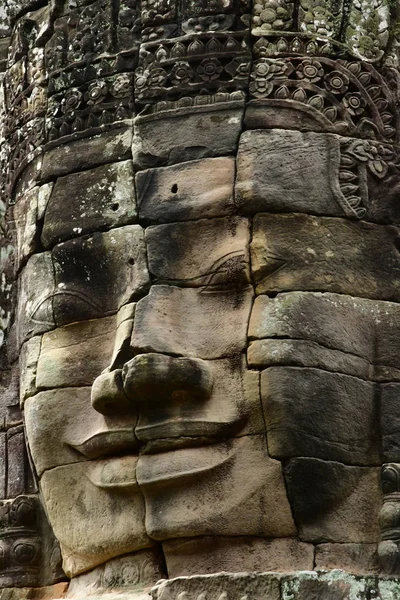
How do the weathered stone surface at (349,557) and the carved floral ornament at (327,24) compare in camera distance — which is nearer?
the weathered stone surface at (349,557)

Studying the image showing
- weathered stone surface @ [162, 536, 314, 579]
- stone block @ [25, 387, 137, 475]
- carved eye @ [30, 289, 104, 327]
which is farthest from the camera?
carved eye @ [30, 289, 104, 327]

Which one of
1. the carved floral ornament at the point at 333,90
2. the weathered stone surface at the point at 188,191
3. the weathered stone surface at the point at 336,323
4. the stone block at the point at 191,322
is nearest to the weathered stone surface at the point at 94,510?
the stone block at the point at 191,322

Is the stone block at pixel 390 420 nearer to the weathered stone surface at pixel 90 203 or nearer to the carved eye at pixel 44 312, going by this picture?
the weathered stone surface at pixel 90 203

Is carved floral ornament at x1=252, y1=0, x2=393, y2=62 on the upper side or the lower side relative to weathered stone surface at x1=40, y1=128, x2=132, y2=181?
upper

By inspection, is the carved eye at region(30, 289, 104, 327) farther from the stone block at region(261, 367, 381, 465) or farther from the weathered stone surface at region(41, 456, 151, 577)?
the stone block at region(261, 367, 381, 465)

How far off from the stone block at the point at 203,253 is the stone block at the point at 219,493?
3.05ft

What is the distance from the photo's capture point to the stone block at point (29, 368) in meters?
10.6

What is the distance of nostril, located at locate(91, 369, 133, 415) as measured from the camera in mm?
10008

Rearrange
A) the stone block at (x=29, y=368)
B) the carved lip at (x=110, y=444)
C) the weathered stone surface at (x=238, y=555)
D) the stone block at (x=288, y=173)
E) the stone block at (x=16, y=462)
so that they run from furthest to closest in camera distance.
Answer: the stone block at (x=16, y=462), the stone block at (x=29, y=368), the stone block at (x=288, y=173), the carved lip at (x=110, y=444), the weathered stone surface at (x=238, y=555)

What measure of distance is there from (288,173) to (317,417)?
1394mm

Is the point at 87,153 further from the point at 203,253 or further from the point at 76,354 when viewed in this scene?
the point at 76,354

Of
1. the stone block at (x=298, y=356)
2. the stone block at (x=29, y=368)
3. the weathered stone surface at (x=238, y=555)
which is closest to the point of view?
the weathered stone surface at (x=238, y=555)

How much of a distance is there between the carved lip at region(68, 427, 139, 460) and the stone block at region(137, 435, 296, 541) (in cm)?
22

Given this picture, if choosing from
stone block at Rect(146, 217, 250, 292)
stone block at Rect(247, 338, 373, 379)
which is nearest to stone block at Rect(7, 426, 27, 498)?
stone block at Rect(146, 217, 250, 292)
